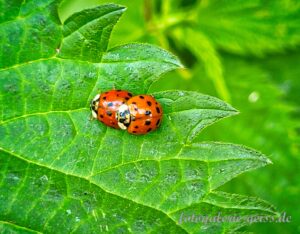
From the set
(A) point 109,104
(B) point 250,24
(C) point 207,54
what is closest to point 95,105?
(A) point 109,104

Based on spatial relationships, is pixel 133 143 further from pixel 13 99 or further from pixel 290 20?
pixel 290 20

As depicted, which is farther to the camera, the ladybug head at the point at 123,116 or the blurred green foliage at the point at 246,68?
the blurred green foliage at the point at 246,68

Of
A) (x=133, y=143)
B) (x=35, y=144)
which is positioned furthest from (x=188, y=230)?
(x=35, y=144)

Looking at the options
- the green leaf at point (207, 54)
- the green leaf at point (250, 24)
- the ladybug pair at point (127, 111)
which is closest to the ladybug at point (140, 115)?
the ladybug pair at point (127, 111)

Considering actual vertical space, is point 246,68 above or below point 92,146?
below

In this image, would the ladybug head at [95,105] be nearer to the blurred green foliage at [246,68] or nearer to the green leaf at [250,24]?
the blurred green foliage at [246,68]

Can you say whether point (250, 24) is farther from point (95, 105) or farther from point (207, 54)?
point (95, 105)

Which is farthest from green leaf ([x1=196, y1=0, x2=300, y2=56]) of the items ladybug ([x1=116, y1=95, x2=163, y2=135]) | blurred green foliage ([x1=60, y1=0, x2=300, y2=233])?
ladybug ([x1=116, y1=95, x2=163, y2=135])
